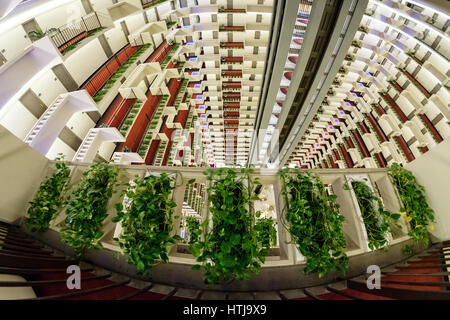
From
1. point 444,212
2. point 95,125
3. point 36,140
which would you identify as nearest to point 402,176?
point 444,212

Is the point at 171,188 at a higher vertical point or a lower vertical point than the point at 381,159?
lower

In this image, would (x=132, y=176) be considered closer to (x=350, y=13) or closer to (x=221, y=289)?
(x=221, y=289)

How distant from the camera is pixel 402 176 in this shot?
1.74 metres

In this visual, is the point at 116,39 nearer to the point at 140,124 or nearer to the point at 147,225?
the point at 140,124

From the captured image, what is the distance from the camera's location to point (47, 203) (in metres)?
1.56

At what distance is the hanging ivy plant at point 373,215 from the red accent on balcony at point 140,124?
465 centimetres

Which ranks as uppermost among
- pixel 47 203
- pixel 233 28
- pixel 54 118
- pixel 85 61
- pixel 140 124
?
pixel 233 28

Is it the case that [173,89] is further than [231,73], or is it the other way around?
[231,73]

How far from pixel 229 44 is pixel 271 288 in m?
10.6

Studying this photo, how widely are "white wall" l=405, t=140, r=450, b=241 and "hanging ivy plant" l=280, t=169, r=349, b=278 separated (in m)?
1.09

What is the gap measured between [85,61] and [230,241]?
4.54m

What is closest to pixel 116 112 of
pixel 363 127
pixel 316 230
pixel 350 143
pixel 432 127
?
pixel 316 230

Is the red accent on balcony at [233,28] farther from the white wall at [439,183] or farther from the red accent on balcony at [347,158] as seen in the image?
the red accent on balcony at [347,158]

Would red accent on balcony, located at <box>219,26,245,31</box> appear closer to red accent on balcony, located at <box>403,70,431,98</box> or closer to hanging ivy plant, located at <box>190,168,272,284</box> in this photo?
red accent on balcony, located at <box>403,70,431,98</box>
